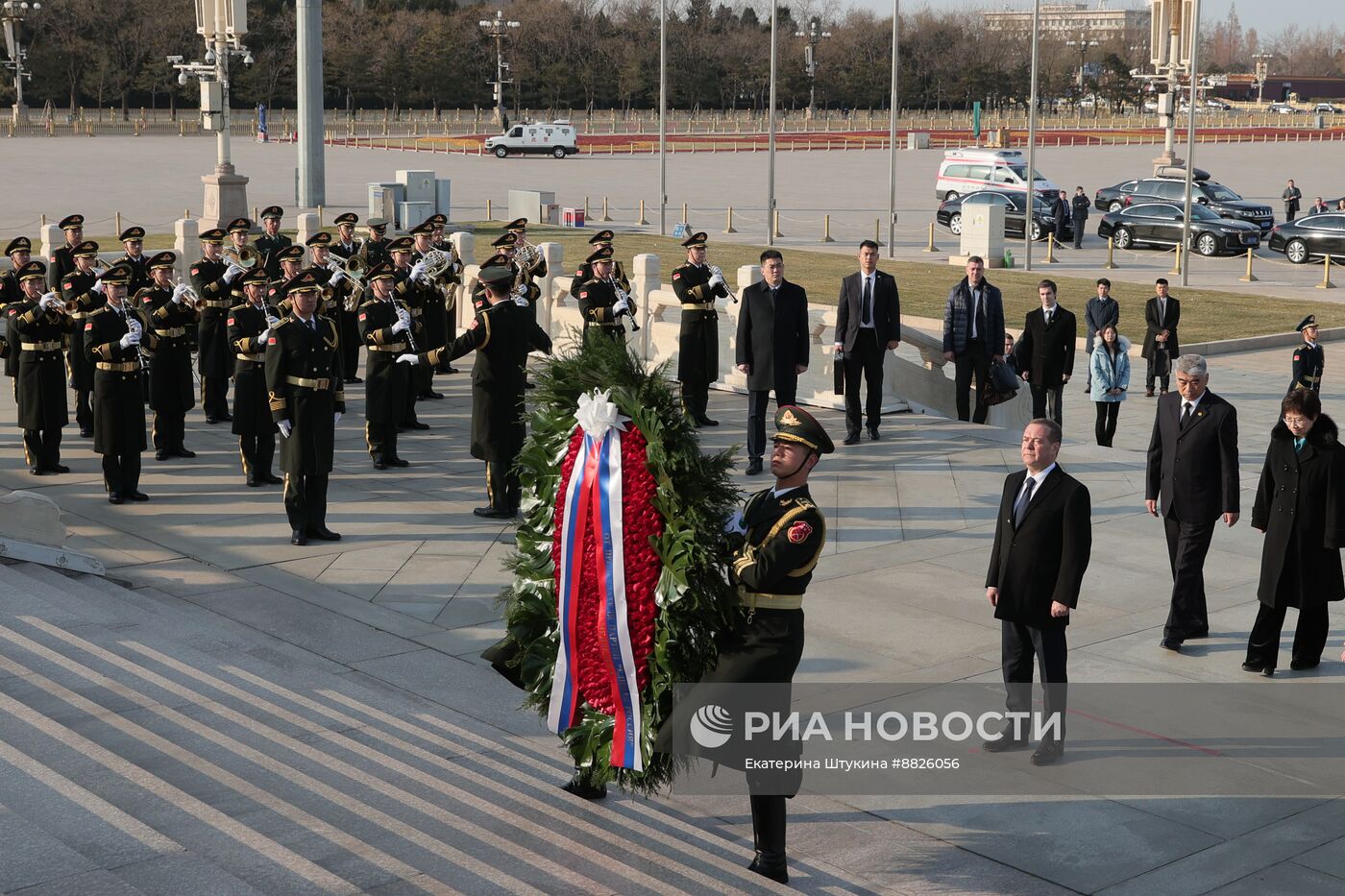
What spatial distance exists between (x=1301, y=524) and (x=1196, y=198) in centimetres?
3427

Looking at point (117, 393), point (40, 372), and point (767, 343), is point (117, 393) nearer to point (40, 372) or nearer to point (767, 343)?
point (40, 372)

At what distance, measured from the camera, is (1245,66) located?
188 metres

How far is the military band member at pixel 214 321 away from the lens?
1602cm

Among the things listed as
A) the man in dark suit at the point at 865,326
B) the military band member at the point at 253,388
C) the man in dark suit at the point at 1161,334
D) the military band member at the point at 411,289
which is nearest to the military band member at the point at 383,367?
the military band member at the point at 253,388

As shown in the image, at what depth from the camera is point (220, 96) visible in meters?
33.6

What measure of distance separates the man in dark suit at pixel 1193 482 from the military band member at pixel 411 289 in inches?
345

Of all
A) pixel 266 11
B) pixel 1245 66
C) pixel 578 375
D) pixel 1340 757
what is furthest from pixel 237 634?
pixel 1245 66

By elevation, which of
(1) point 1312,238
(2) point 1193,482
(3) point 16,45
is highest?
(3) point 16,45

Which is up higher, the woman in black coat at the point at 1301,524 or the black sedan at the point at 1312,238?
the black sedan at the point at 1312,238

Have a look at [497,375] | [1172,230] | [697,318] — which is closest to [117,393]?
[497,375]

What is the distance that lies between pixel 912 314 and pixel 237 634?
59.1 feet

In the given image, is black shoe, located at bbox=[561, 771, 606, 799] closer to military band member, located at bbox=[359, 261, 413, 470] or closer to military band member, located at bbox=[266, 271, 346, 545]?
military band member, located at bbox=[266, 271, 346, 545]

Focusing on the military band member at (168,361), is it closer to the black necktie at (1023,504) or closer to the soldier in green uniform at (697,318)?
the soldier in green uniform at (697,318)

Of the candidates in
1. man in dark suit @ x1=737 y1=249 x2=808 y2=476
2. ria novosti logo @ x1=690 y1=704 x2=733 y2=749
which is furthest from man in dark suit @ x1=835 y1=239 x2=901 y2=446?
ria novosti logo @ x1=690 y1=704 x2=733 y2=749
